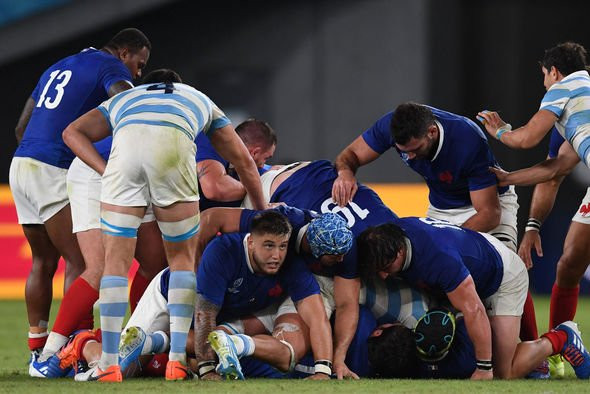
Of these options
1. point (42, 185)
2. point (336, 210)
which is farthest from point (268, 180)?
point (42, 185)

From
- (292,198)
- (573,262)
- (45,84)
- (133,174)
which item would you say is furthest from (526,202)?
(133,174)

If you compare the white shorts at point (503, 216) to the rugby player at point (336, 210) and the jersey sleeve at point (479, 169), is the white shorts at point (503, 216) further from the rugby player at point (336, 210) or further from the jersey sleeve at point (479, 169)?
the rugby player at point (336, 210)

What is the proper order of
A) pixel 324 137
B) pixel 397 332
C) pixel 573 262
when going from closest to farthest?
→ pixel 397 332, pixel 573 262, pixel 324 137

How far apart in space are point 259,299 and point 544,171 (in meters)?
1.99

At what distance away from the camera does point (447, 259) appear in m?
5.66

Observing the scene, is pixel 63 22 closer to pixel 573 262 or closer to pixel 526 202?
pixel 526 202

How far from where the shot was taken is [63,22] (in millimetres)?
12766

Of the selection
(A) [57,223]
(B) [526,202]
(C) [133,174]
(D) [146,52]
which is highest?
(D) [146,52]

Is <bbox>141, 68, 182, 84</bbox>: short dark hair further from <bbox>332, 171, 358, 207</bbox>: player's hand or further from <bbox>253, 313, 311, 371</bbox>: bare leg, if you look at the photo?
<bbox>253, 313, 311, 371</bbox>: bare leg

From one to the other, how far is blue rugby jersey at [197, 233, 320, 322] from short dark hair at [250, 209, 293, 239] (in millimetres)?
156

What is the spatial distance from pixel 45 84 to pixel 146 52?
62 cm

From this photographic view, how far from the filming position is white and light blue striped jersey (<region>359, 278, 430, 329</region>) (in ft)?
20.1

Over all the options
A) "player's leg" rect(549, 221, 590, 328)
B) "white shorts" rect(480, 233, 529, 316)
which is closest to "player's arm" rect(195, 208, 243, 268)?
"white shorts" rect(480, 233, 529, 316)

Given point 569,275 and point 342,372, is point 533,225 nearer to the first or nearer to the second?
point 569,275
